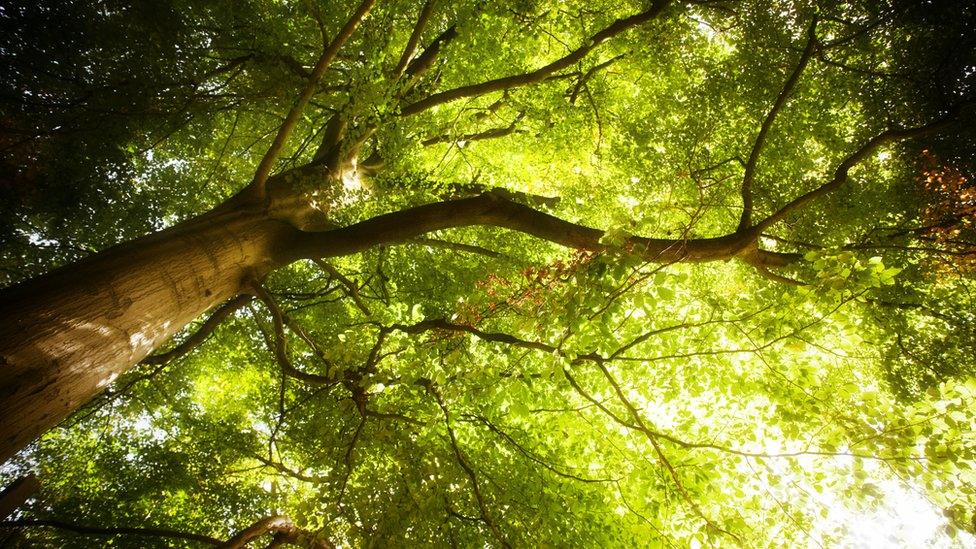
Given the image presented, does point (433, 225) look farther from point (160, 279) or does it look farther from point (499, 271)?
point (499, 271)

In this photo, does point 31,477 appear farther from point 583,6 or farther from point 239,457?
point 583,6

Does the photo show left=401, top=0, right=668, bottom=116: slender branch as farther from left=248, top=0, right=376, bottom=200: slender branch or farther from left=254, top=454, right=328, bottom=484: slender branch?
left=254, top=454, right=328, bottom=484: slender branch

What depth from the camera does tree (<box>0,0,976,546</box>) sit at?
9.79 feet

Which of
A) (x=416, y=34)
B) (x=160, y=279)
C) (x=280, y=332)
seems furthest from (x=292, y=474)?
(x=416, y=34)

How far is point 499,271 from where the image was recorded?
7277 mm

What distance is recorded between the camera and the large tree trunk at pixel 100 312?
2158mm

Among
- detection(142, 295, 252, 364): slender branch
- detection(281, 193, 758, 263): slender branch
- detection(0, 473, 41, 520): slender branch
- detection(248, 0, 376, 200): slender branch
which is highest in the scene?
detection(248, 0, 376, 200): slender branch

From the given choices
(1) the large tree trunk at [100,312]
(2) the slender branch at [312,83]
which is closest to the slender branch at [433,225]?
(1) the large tree trunk at [100,312]

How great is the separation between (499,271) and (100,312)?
17.5ft

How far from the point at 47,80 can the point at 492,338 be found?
21.7ft

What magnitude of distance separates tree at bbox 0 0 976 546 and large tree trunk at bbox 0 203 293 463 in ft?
0.07

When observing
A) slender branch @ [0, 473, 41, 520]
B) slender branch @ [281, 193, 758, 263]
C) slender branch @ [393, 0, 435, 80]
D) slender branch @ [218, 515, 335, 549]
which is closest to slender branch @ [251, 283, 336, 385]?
slender branch @ [281, 193, 758, 263]

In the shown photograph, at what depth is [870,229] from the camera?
6.05 meters

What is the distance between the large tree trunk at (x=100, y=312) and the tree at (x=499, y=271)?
2cm
